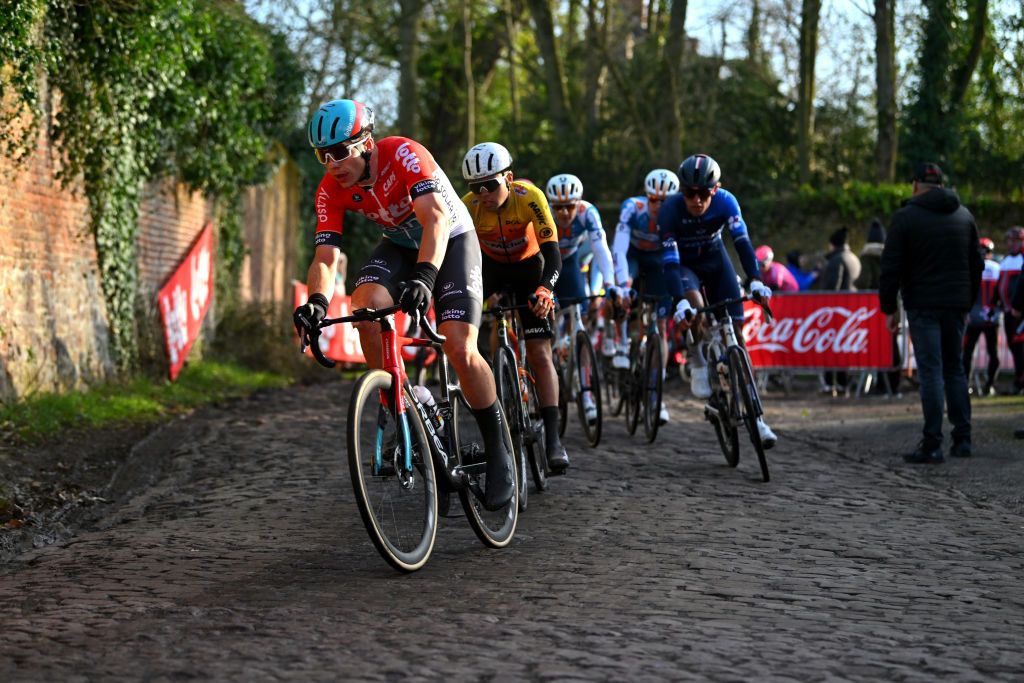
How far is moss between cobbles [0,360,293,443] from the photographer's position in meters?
11.6

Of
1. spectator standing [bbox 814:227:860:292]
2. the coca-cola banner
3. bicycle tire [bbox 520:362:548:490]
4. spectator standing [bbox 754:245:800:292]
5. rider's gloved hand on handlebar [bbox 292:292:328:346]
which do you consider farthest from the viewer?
spectator standing [bbox 754:245:800:292]

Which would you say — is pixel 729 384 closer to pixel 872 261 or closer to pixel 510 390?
pixel 510 390

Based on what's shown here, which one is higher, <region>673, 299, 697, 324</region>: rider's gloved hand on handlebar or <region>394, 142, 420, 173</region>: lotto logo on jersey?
<region>394, 142, 420, 173</region>: lotto logo on jersey

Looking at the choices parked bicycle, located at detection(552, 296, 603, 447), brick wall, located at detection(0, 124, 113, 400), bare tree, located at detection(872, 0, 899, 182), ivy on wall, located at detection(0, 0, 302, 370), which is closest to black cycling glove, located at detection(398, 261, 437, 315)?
parked bicycle, located at detection(552, 296, 603, 447)

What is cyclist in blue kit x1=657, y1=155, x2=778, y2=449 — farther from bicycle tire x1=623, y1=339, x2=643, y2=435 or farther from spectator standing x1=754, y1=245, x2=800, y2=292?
spectator standing x1=754, y1=245, x2=800, y2=292

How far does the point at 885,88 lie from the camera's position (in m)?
33.3

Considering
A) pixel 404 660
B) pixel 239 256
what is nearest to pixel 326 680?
pixel 404 660

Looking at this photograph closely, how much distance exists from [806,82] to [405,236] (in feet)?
97.9

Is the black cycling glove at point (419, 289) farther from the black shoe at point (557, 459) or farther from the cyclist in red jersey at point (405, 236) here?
the black shoe at point (557, 459)

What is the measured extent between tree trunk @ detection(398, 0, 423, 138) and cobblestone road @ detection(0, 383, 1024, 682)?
70.5 ft

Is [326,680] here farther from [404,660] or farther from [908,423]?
[908,423]

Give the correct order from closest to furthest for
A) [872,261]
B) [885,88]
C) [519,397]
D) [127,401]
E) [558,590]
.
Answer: [558,590], [519,397], [127,401], [872,261], [885,88]

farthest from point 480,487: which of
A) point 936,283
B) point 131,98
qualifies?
point 131,98

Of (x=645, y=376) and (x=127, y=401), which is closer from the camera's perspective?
(x=645, y=376)
